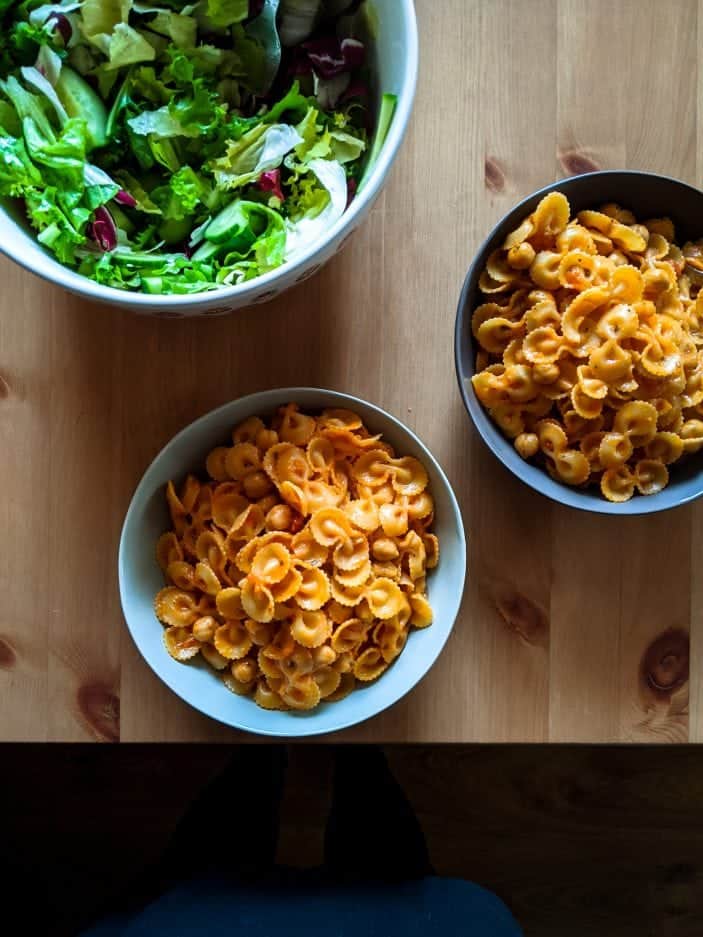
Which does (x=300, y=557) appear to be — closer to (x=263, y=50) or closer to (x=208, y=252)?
(x=208, y=252)

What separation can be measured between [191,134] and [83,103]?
8 centimetres

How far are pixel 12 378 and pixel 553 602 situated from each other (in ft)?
1.61

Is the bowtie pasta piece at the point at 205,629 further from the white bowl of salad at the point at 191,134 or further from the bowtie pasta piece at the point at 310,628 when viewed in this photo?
the white bowl of salad at the point at 191,134

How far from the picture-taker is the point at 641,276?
0.71 m

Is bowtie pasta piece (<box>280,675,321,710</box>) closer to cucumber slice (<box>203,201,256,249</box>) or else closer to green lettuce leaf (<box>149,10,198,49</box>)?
cucumber slice (<box>203,201,256,249</box>)

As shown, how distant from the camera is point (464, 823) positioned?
1.24 metres

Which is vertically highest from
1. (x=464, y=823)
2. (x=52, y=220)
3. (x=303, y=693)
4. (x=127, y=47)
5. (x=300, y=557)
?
(x=127, y=47)

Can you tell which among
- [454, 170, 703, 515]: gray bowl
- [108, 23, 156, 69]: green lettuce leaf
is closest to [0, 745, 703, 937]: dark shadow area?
[454, 170, 703, 515]: gray bowl

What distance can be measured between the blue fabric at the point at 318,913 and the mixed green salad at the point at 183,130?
0.65 m

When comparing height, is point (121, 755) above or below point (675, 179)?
below

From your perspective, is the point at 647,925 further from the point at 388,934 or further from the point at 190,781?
the point at 190,781

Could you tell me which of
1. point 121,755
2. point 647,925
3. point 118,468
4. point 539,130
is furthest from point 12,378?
→ point 647,925

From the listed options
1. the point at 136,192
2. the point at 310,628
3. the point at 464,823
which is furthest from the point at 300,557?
the point at 464,823

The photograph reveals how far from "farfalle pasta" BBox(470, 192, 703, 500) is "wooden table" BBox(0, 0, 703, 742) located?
6 centimetres
